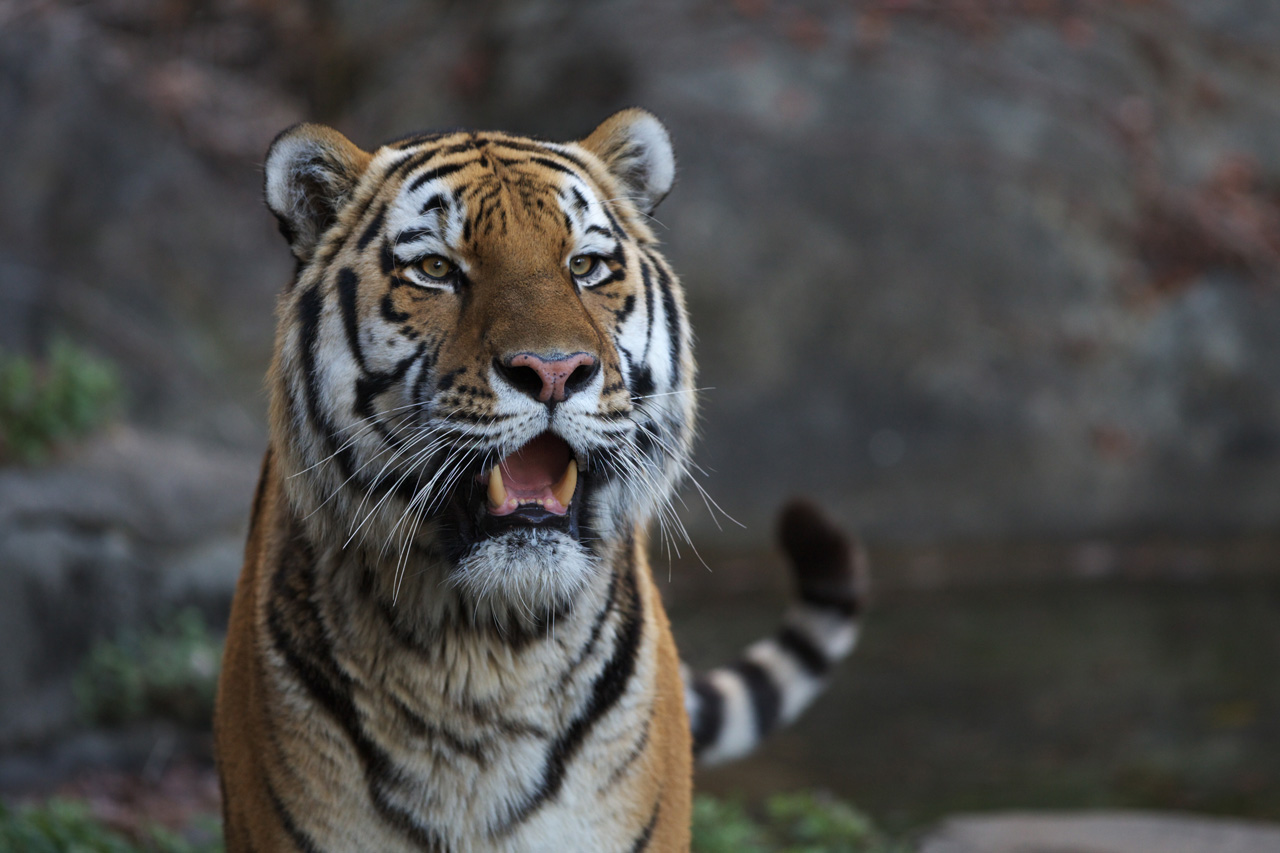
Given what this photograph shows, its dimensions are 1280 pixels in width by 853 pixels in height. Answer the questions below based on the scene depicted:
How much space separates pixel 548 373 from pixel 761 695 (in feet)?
4.68

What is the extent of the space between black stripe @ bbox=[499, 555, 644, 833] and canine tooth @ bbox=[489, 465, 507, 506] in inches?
14.6

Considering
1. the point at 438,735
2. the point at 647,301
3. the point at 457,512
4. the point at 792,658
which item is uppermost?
the point at 647,301

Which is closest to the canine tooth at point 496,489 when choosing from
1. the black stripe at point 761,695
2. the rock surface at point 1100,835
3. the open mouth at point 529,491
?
the open mouth at point 529,491

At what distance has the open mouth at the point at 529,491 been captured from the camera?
5.82ft

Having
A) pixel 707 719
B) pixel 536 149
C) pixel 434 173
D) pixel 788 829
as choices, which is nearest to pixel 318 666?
pixel 434 173

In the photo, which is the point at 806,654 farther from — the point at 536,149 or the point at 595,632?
the point at 536,149

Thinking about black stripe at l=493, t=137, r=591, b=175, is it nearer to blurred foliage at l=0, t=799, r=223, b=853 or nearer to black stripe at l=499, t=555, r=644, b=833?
black stripe at l=499, t=555, r=644, b=833

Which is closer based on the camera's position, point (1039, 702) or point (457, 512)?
point (457, 512)

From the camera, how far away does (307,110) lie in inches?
318

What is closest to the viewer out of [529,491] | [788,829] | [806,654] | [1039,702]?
[529,491]

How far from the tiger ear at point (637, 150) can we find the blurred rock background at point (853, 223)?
14.2 ft

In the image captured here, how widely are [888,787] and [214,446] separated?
3.67 m

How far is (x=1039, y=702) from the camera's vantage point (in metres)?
4.86

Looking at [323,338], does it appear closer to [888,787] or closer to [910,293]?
[888,787]
